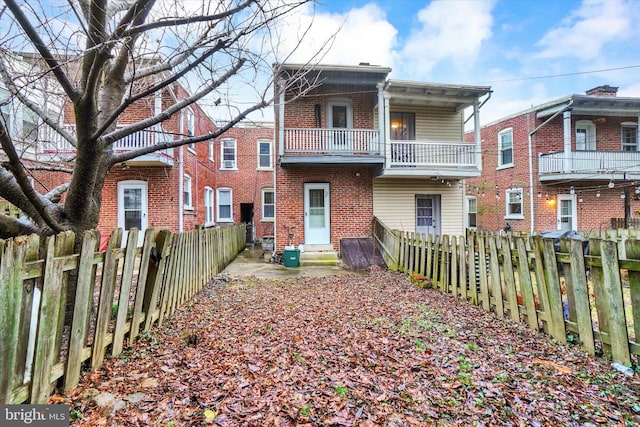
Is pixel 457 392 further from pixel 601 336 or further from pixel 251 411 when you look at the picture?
pixel 601 336

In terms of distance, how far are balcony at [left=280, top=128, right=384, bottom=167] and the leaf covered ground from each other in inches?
260

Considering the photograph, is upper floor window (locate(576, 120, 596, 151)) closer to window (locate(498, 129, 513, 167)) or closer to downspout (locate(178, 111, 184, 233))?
window (locate(498, 129, 513, 167))

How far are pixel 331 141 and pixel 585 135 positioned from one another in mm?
13372

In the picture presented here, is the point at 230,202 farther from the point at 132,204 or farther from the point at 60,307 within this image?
the point at 60,307

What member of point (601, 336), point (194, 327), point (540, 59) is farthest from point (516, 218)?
point (194, 327)

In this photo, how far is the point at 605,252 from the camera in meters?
3.16

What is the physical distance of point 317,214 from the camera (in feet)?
37.9

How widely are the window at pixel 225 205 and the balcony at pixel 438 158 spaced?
1142 cm

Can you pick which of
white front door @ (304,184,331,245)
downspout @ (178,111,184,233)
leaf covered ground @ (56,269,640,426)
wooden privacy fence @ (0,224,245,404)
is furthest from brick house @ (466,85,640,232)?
wooden privacy fence @ (0,224,245,404)

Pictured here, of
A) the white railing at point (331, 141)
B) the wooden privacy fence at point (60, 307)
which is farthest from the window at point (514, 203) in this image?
the wooden privacy fence at point (60, 307)

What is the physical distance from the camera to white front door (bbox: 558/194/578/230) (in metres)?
14.8

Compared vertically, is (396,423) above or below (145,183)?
below

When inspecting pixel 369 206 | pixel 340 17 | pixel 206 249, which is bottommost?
pixel 206 249

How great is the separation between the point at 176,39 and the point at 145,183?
966 centimetres
